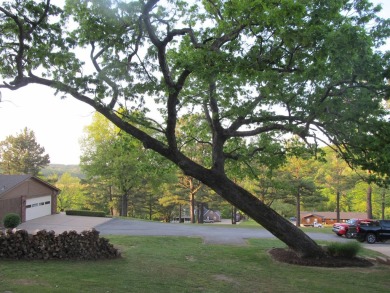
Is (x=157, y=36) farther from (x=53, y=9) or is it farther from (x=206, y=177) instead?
(x=206, y=177)

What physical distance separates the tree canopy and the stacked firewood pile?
1836 inches

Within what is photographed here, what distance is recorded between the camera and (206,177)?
12.6 metres

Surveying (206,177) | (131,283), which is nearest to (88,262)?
(131,283)

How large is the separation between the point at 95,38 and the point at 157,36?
5.94ft

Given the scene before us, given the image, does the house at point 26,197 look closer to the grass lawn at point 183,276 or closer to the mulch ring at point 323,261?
the grass lawn at point 183,276

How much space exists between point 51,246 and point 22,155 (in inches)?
1922

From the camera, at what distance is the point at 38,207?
33.6 meters

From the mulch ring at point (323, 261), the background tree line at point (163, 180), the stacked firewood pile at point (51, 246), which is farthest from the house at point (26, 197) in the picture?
the mulch ring at point (323, 261)

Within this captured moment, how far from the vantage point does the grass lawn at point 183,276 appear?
846cm

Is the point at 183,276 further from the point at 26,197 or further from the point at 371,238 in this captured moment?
the point at 26,197

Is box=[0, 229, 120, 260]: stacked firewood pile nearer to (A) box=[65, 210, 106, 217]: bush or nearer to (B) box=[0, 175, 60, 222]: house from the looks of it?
(B) box=[0, 175, 60, 222]: house

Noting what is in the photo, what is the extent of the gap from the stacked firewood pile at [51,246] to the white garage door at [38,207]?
69.9 feet

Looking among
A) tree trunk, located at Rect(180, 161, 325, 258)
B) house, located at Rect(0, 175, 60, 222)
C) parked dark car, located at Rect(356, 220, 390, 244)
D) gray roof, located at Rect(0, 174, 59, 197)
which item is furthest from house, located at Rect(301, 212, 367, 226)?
tree trunk, located at Rect(180, 161, 325, 258)

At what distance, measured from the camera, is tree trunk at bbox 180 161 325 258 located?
12547 mm
